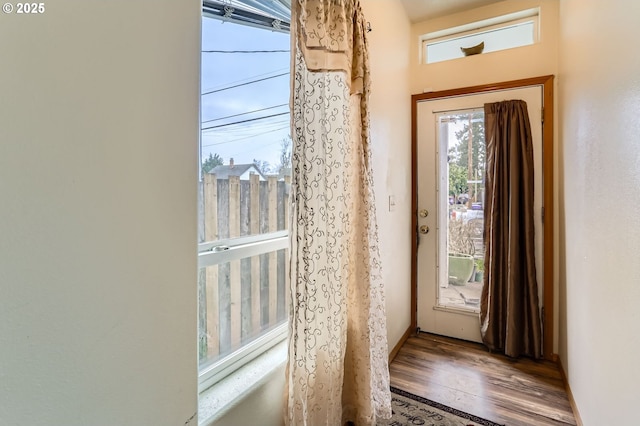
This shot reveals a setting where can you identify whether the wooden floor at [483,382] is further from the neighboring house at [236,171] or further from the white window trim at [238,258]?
the neighboring house at [236,171]

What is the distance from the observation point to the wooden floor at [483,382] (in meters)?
1.69

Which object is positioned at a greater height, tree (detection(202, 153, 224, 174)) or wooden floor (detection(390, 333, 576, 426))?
tree (detection(202, 153, 224, 174))

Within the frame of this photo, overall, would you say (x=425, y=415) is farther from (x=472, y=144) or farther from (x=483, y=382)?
(x=472, y=144)

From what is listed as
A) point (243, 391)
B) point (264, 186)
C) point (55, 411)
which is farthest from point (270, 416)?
point (264, 186)

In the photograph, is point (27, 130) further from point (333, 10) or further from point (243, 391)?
point (333, 10)

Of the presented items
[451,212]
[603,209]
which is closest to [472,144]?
[451,212]

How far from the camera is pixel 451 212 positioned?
2.57 meters

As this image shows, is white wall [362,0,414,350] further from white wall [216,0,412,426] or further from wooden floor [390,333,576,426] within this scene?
wooden floor [390,333,576,426]

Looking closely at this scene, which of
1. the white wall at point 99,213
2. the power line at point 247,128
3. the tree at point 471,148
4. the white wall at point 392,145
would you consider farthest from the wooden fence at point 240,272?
the tree at point 471,148

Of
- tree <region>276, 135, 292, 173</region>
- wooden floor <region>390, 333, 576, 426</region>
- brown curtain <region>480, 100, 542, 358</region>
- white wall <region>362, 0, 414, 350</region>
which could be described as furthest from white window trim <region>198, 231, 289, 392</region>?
brown curtain <region>480, 100, 542, 358</region>

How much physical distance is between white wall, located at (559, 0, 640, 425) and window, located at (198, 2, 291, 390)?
49.9 inches

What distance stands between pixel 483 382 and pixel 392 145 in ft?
5.63

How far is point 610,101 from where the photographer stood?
1169 millimetres

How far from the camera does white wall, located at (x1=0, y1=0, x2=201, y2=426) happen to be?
50 centimetres
